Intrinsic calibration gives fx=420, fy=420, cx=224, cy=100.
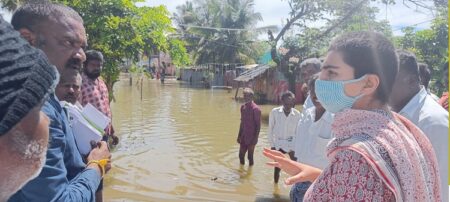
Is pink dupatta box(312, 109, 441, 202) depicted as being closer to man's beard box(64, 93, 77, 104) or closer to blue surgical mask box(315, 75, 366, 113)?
blue surgical mask box(315, 75, 366, 113)

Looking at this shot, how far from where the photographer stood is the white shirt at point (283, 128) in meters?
5.94

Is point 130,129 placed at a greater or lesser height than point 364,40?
lesser

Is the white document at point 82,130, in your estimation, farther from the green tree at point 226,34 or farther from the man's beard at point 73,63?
the green tree at point 226,34

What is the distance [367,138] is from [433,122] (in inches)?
42.8

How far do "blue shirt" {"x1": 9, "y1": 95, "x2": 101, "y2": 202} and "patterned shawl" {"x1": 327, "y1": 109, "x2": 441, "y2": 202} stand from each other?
954mm

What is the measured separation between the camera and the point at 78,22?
2154mm

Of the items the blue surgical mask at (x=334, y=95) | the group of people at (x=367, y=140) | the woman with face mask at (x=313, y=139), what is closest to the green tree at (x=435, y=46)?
the woman with face mask at (x=313, y=139)

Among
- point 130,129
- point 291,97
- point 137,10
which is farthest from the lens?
point 130,129

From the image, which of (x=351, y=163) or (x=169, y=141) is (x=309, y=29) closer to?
(x=169, y=141)

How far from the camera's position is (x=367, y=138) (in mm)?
1440

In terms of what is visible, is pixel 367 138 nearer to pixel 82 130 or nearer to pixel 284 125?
pixel 82 130

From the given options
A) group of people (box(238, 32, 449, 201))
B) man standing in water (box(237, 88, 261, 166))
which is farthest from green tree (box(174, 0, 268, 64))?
group of people (box(238, 32, 449, 201))

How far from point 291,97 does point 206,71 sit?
97.2 ft

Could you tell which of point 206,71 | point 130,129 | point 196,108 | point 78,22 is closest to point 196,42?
point 206,71
